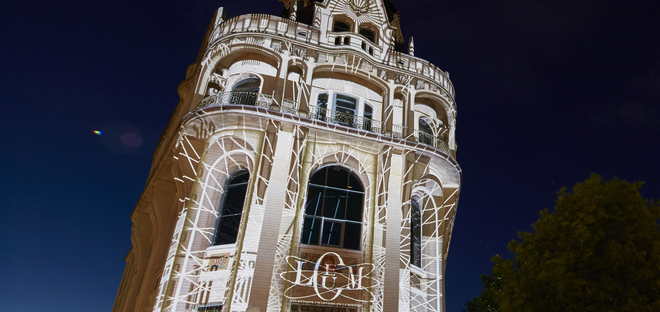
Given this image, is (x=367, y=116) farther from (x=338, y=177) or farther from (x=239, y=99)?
(x=239, y=99)

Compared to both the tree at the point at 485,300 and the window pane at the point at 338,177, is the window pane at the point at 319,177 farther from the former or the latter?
the tree at the point at 485,300

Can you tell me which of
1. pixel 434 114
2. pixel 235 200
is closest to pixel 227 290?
pixel 235 200

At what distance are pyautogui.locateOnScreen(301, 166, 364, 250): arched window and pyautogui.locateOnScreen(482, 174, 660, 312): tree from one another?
6.72 metres

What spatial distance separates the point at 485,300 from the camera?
23.6 metres

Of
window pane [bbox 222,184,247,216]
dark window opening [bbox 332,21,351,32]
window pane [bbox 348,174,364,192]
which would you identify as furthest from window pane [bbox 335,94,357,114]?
window pane [bbox 222,184,247,216]

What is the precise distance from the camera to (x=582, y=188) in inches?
485

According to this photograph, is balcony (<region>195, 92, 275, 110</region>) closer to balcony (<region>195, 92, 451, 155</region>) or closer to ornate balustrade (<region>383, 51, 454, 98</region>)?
balcony (<region>195, 92, 451, 155</region>)

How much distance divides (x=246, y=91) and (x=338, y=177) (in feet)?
17.7

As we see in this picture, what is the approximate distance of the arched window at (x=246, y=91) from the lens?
18719 millimetres

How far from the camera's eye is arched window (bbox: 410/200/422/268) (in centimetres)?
1884

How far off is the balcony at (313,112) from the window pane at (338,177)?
1.97 metres

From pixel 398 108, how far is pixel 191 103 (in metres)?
9.10

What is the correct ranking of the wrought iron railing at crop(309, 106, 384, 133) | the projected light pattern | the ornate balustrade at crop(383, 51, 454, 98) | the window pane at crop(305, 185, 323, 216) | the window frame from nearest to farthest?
the projected light pattern, the wrought iron railing at crop(309, 106, 384, 133), the window frame, the window pane at crop(305, 185, 323, 216), the ornate balustrade at crop(383, 51, 454, 98)

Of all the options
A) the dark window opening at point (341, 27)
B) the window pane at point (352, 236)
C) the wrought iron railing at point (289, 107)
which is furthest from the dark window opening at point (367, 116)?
the dark window opening at point (341, 27)
